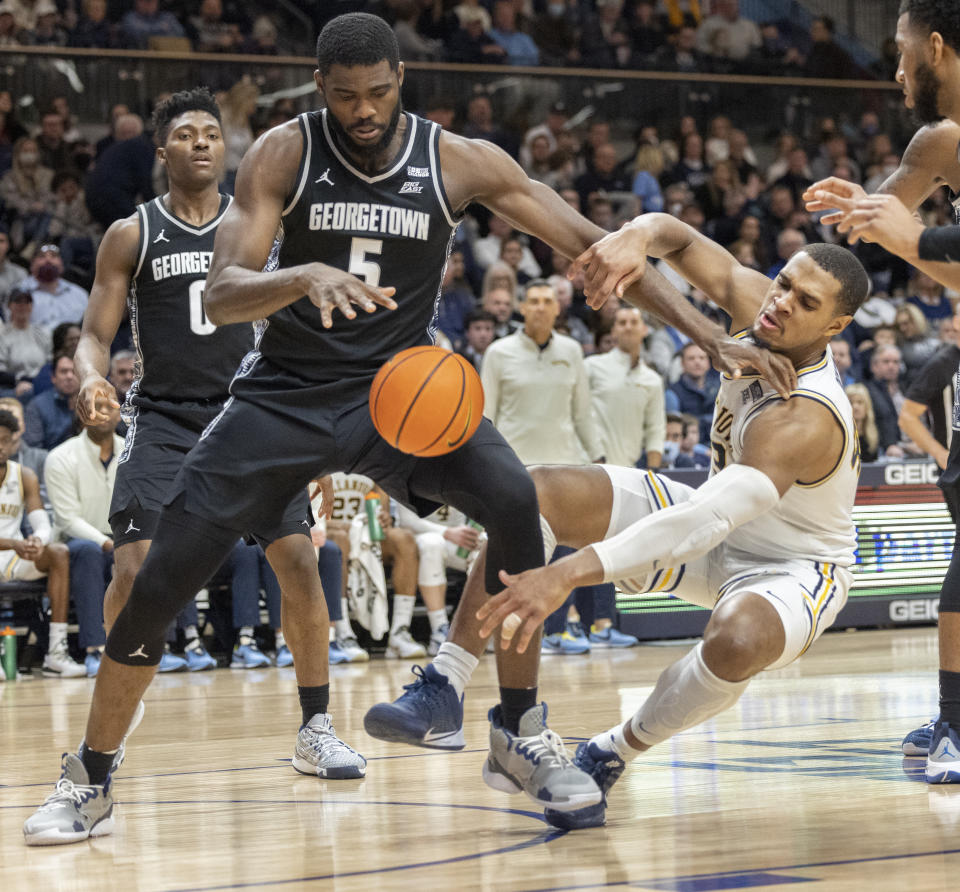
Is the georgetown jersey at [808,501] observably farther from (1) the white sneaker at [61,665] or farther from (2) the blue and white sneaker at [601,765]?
(1) the white sneaker at [61,665]

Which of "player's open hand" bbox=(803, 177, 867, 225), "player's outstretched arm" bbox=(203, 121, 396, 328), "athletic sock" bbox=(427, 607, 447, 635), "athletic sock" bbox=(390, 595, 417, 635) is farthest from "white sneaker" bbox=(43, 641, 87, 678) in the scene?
"player's open hand" bbox=(803, 177, 867, 225)

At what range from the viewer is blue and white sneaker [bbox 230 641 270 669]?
9539 millimetres

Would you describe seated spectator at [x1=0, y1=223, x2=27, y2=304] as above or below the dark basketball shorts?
above

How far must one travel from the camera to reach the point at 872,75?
1859 cm

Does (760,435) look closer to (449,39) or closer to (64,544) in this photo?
(64,544)

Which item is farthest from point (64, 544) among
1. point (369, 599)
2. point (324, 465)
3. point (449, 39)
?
point (449, 39)

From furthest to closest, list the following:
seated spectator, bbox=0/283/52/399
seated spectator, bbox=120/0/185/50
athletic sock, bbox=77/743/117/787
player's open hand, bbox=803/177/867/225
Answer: seated spectator, bbox=120/0/185/50
seated spectator, bbox=0/283/52/399
player's open hand, bbox=803/177/867/225
athletic sock, bbox=77/743/117/787

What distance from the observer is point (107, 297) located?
214 inches

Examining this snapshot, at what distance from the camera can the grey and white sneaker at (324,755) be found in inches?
198

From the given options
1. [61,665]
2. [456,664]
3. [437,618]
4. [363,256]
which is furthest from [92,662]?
[363,256]

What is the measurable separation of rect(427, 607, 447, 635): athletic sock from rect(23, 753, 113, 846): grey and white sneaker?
588 cm

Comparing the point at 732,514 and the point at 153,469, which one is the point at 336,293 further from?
the point at 153,469

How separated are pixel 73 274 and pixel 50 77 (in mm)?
2542

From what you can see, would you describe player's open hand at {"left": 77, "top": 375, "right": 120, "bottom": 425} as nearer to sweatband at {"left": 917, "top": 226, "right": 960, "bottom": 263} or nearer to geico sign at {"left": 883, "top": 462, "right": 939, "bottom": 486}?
sweatband at {"left": 917, "top": 226, "right": 960, "bottom": 263}
